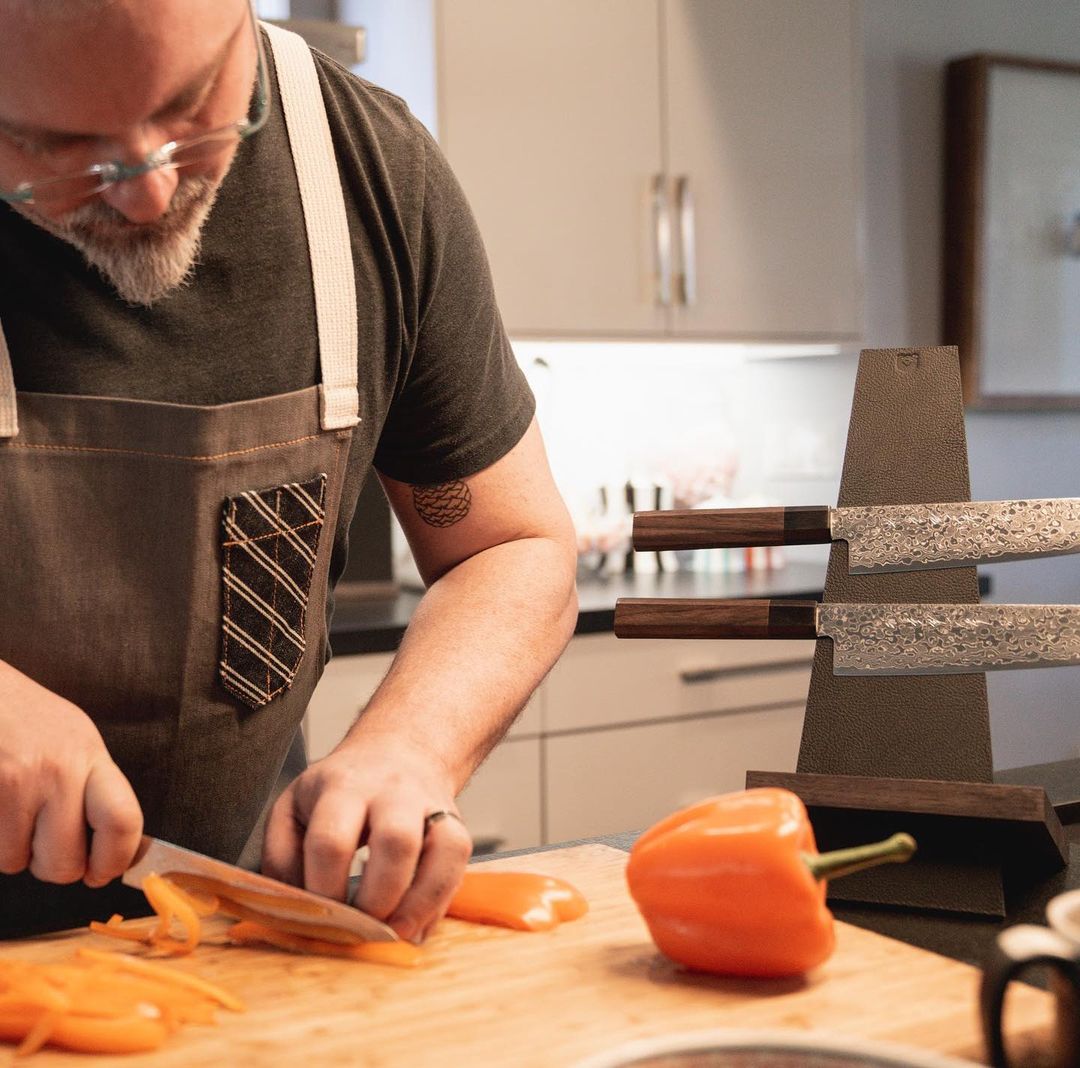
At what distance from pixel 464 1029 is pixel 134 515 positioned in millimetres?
507

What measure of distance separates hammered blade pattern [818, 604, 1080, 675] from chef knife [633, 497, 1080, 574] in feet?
0.11

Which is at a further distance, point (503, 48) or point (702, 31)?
point (702, 31)

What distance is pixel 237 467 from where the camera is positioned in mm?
1056

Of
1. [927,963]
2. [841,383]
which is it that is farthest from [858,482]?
[841,383]

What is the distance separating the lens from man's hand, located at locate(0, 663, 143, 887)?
0.81 meters

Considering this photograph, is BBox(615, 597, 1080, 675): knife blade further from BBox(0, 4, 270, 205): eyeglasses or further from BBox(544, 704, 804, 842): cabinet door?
BBox(544, 704, 804, 842): cabinet door

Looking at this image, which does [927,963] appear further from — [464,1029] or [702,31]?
[702,31]

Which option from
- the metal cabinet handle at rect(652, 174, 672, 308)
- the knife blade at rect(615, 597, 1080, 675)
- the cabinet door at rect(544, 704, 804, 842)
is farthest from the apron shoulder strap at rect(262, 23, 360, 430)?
the metal cabinet handle at rect(652, 174, 672, 308)

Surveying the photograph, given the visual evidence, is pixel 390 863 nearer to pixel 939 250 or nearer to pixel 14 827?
pixel 14 827

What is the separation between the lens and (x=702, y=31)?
2.72 m

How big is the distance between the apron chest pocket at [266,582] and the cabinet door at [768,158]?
5.80ft

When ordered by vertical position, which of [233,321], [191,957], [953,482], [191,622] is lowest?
[191,957]

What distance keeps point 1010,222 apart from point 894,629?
2681mm

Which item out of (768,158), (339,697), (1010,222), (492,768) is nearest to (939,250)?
(1010,222)
